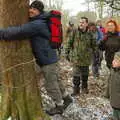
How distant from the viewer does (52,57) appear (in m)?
6.12

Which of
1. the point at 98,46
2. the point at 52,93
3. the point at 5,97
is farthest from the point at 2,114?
the point at 98,46

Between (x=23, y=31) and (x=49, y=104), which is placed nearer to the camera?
(x=23, y=31)

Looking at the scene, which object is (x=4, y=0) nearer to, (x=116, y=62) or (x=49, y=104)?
(x=116, y=62)

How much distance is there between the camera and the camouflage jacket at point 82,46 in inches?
329

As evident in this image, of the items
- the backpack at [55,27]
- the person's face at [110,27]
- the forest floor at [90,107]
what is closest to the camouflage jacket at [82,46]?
the person's face at [110,27]

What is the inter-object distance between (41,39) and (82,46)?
8.95 feet

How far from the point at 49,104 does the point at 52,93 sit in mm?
847

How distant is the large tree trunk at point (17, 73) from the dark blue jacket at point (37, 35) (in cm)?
12

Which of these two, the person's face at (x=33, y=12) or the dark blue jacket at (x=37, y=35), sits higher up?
the person's face at (x=33, y=12)

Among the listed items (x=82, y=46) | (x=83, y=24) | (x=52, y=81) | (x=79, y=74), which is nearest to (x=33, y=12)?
(x=52, y=81)

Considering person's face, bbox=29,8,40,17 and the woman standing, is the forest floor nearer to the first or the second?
the woman standing

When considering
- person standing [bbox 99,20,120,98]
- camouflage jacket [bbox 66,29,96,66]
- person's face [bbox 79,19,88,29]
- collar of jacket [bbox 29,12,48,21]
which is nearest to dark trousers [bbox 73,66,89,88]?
camouflage jacket [bbox 66,29,96,66]

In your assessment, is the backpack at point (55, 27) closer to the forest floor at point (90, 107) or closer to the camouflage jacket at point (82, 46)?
the forest floor at point (90, 107)

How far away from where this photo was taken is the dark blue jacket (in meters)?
5.41
